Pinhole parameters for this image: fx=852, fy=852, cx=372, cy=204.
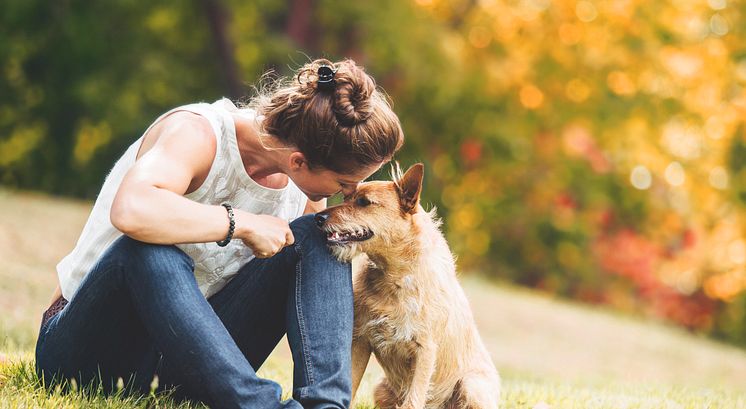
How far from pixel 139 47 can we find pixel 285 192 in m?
13.2

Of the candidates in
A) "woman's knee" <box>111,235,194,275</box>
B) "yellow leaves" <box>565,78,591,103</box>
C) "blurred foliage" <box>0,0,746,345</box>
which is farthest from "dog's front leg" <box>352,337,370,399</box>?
"yellow leaves" <box>565,78,591,103</box>

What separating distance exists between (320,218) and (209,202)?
0.46 metres

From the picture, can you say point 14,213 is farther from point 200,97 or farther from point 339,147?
point 339,147

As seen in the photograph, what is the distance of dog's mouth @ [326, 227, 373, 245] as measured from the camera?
3490 millimetres

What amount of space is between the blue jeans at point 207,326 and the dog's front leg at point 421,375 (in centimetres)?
38

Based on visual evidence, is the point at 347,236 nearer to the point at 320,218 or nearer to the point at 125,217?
the point at 320,218

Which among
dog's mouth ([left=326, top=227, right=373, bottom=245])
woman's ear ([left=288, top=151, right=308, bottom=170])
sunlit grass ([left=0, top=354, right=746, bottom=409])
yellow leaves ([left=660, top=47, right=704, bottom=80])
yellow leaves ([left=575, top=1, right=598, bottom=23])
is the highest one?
yellow leaves ([left=575, top=1, right=598, bottom=23])

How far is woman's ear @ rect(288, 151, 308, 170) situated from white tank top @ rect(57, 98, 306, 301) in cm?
25

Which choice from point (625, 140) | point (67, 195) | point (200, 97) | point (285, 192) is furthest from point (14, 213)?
point (625, 140)

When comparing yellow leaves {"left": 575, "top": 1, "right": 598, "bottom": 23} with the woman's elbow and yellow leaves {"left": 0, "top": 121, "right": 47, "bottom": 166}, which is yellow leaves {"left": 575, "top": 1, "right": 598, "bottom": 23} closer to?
yellow leaves {"left": 0, "top": 121, "right": 47, "bottom": 166}

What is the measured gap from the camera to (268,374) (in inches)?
186

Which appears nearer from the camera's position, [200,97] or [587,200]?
[200,97]

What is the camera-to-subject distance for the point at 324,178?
3.43 meters

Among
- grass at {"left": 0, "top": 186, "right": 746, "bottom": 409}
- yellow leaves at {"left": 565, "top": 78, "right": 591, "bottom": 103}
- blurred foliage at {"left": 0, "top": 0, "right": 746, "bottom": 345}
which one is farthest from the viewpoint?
yellow leaves at {"left": 565, "top": 78, "right": 591, "bottom": 103}
